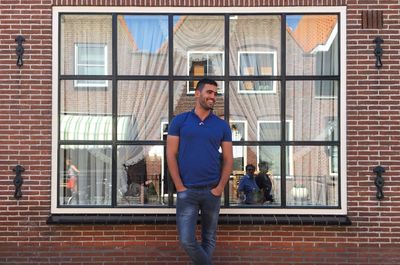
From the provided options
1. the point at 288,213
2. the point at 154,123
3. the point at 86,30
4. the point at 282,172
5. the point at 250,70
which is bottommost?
the point at 288,213

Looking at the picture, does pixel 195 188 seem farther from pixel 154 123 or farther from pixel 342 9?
pixel 342 9

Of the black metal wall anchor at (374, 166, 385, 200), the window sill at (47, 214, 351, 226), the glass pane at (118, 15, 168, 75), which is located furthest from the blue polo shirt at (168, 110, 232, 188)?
the black metal wall anchor at (374, 166, 385, 200)

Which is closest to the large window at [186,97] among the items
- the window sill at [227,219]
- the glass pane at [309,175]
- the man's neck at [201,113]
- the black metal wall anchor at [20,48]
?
the glass pane at [309,175]

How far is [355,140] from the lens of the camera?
658 cm

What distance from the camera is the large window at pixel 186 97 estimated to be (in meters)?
6.74

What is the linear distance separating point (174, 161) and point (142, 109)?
138 centimetres

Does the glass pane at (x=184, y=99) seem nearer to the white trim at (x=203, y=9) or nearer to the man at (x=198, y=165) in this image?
the white trim at (x=203, y=9)

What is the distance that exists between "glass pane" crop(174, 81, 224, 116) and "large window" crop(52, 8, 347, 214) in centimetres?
1

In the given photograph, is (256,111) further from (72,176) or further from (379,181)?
(72,176)

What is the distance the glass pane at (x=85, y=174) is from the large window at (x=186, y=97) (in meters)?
0.01

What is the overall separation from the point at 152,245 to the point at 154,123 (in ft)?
4.56

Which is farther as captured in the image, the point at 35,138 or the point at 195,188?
the point at 35,138

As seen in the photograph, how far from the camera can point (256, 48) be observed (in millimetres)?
6832

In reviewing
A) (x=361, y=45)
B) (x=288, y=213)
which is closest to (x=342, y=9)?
(x=361, y=45)
